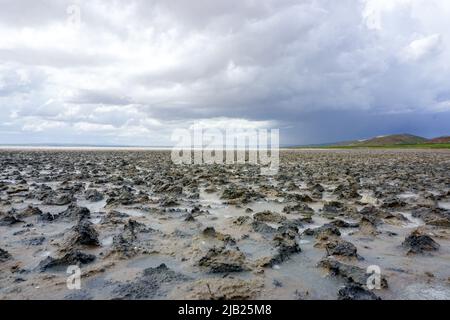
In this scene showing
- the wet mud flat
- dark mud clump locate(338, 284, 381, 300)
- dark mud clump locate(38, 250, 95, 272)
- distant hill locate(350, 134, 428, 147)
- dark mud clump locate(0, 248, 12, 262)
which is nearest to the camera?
dark mud clump locate(338, 284, 381, 300)

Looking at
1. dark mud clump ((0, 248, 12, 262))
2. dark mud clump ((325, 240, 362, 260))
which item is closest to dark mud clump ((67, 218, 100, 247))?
dark mud clump ((0, 248, 12, 262))

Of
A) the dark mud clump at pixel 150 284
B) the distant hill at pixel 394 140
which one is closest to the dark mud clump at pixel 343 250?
the dark mud clump at pixel 150 284

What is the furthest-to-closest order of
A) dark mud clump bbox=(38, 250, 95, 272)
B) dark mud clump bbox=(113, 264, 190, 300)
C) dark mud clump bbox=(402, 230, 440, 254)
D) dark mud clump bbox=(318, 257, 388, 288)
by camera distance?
dark mud clump bbox=(402, 230, 440, 254) → dark mud clump bbox=(38, 250, 95, 272) → dark mud clump bbox=(318, 257, 388, 288) → dark mud clump bbox=(113, 264, 190, 300)

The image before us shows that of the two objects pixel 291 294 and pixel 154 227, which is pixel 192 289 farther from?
pixel 154 227

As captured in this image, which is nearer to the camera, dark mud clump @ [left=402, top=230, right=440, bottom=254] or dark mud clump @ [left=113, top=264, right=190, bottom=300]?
dark mud clump @ [left=113, top=264, right=190, bottom=300]

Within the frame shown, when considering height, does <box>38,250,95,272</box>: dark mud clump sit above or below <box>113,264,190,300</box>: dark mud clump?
above

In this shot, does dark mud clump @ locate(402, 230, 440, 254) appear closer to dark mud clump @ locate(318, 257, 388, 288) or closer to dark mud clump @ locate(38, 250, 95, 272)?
→ dark mud clump @ locate(318, 257, 388, 288)

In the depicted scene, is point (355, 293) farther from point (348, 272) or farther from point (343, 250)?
point (343, 250)

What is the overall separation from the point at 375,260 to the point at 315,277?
4.38ft

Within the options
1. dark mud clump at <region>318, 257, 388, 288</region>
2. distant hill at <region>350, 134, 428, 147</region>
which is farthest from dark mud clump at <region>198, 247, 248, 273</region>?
distant hill at <region>350, 134, 428, 147</region>

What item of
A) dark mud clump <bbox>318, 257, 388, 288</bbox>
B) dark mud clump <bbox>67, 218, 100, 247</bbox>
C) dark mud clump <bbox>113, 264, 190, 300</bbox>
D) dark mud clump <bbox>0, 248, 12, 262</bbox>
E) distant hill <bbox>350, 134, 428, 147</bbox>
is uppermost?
distant hill <bbox>350, 134, 428, 147</bbox>

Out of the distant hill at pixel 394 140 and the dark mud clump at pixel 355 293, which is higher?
the distant hill at pixel 394 140

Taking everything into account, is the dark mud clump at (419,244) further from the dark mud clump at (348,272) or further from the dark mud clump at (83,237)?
the dark mud clump at (83,237)
